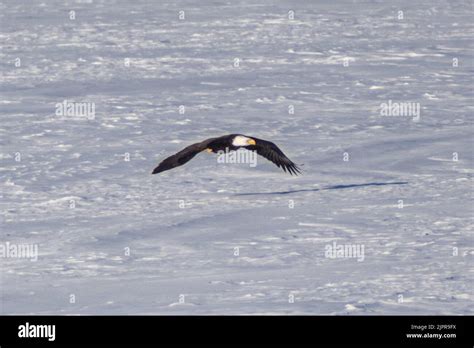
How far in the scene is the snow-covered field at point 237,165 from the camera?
30.2 feet

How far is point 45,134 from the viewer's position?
14.8m

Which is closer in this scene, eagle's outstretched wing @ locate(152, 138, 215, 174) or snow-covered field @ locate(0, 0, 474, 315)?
snow-covered field @ locate(0, 0, 474, 315)

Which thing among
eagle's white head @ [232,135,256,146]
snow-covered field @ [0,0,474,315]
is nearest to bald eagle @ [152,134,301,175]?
eagle's white head @ [232,135,256,146]

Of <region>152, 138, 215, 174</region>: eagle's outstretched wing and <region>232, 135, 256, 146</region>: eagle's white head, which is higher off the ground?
<region>232, 135, 256, 146</region>: eagle's white head

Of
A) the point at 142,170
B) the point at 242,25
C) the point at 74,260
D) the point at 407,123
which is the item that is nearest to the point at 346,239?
the point at 74,260

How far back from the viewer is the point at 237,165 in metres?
13.3

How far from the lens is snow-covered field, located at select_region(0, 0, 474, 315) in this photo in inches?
363

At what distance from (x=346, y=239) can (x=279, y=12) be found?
1340 cm

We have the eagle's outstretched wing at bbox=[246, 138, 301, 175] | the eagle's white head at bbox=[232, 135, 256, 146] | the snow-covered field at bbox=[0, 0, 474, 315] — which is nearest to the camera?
the snow-covered field at bbox=[0, 0, 474, 315]

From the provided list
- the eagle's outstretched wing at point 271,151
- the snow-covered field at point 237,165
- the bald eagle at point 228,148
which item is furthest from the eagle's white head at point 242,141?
the snow-covered field at point 237,165

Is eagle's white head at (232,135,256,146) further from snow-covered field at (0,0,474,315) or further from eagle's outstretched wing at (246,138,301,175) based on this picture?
snow-covered field at (0,0,474,315)

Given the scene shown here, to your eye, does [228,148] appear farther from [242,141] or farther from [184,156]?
[184,156]

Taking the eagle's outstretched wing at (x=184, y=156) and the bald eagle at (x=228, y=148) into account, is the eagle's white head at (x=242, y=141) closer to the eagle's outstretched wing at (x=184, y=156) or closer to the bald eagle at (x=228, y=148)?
the bald eagle at (x=228, y=148)

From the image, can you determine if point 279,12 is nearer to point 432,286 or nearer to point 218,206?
point 218,206
